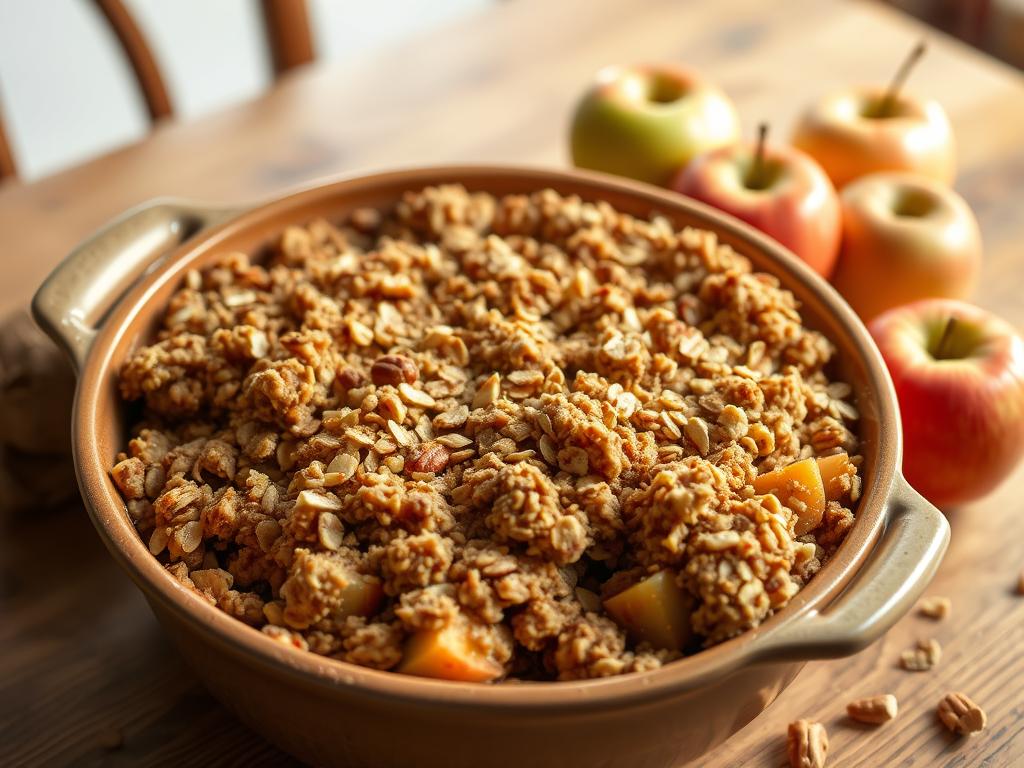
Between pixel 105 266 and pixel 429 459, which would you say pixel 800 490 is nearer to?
pixel 429 459

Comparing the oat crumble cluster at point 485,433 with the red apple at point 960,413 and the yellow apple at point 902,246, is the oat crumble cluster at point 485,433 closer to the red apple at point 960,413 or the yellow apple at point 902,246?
the red apple at point 960,413

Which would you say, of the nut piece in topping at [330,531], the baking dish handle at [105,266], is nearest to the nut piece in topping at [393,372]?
the nut piece in topping at [330,531]

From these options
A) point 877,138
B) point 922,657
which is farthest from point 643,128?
point 922,657

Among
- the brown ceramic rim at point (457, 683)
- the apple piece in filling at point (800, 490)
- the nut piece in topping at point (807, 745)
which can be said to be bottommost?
the nut piece in topping at point (807, 745)

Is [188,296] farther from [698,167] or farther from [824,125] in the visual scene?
[824,125]

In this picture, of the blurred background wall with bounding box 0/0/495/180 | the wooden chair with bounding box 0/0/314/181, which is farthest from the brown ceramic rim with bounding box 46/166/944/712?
the blurred background wall with bounding box 0/0/495/180

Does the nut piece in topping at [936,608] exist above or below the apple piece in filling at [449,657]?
below

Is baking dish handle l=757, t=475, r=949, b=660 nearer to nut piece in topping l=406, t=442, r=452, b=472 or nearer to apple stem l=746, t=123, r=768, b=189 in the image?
nut piece in topping l=406, t=442, r=452, b=472
